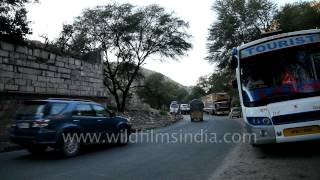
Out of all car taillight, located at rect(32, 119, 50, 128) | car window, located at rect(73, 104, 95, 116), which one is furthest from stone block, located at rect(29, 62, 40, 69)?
car taillight, located at rect(32, 119, 50, 128)

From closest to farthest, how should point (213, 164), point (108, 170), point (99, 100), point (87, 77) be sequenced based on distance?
point (108, 170) < point (213, 164) < point (87, 77) < point (99, 100)

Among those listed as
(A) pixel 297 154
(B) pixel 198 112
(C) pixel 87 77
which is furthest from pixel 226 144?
(B) pixel 198 112

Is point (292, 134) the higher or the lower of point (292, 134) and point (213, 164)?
the higher

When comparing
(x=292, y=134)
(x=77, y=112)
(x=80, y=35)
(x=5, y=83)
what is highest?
(x=80, y=35)

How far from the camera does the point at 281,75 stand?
9.51 meters

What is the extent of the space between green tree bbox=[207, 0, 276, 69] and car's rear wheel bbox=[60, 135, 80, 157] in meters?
25.6

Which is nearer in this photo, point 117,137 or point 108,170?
point 108,170

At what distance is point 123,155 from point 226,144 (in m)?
4.40

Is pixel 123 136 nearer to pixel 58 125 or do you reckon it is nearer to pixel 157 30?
pixel 58 125

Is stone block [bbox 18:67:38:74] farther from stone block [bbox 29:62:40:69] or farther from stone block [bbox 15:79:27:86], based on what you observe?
stone block [bbox 15:79:27:86]

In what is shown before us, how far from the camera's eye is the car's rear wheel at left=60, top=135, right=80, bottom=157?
34.6 feet

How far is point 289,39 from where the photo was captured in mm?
9703

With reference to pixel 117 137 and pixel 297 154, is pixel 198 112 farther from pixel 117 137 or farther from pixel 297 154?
pixel 297 154

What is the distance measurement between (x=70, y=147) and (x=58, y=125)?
0.87m
